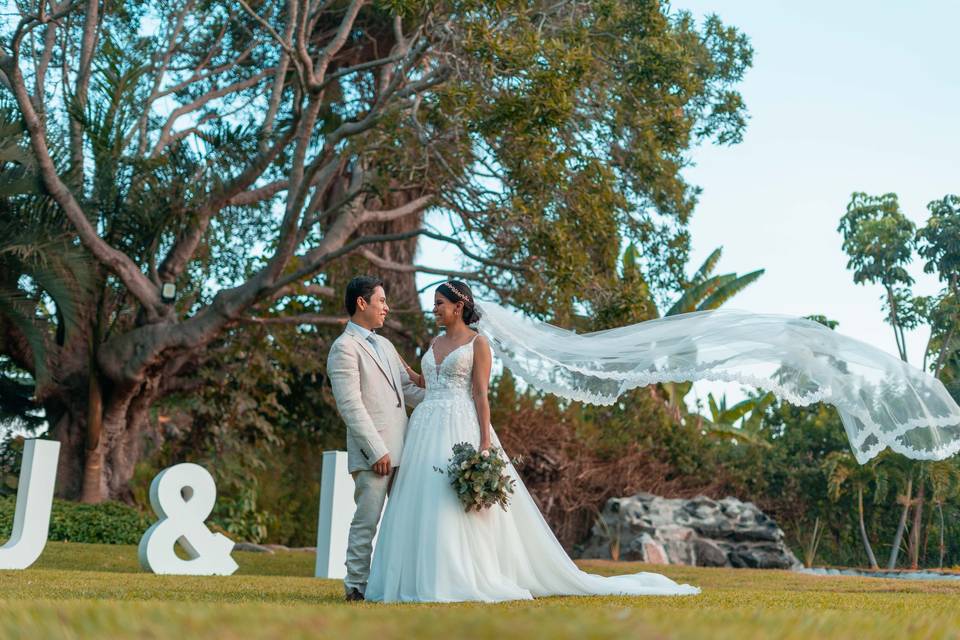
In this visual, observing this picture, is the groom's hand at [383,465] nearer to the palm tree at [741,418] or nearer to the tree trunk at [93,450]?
the tree trunk at [93,450]

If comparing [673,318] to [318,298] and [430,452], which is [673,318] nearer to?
[430,452]

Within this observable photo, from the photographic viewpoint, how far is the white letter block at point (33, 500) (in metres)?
10.5

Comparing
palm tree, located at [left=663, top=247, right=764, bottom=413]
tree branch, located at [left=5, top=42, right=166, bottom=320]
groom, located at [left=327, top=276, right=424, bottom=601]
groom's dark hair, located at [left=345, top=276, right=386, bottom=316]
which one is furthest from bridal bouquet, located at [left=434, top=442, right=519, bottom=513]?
palm tree, located at [left=663, top=247, right=764, bottom=413]

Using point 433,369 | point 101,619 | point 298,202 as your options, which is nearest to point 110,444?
point 298,202

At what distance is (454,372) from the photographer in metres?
7.05

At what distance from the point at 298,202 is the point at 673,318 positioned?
679 cm

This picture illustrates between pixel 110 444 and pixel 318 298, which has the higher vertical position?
pixel 318 298

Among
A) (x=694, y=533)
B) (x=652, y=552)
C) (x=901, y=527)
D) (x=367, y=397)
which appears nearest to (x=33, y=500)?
(x=367, y=397)

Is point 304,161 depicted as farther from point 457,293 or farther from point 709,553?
point 709,553

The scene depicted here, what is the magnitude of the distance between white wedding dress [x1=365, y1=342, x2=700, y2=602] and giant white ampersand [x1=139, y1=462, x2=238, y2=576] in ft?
15.7

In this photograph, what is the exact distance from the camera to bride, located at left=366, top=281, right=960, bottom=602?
6.63 metres

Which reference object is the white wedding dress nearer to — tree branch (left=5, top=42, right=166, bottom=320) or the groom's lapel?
the groom's lapel

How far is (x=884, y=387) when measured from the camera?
7.71 m

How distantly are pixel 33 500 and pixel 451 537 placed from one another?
237 inches
